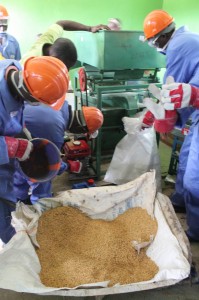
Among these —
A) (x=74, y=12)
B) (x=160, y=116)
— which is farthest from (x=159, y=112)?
(x=74, y=12)

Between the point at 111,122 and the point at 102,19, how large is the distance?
6.62ft

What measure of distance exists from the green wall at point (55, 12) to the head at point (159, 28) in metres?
2.06

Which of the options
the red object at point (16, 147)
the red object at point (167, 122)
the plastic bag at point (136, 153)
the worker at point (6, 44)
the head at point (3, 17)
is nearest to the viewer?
the red object at point (16, 147)

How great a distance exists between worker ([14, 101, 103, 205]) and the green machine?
0.52m

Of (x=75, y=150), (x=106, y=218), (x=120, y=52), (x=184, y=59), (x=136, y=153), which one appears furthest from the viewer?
(x=75, y=150)

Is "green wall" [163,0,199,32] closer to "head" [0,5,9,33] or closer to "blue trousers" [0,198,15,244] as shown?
"head" [0,5,9,33]

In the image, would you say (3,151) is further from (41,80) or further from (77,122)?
(77,122)

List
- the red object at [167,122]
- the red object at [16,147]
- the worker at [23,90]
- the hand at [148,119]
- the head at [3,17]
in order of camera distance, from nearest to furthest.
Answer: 1. the worker at [23,90]
2. the red object at [16,147]
3. the red object at [167,122]
4. the hand at [148,119]
5. the head at [3,17]

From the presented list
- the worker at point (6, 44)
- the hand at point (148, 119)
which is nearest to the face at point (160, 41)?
the hand at point (148, 119)

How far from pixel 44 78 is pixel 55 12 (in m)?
2.89

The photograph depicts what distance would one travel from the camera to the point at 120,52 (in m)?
1.97

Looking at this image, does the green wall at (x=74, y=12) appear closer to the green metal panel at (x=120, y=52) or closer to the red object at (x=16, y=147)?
the green metal panel at (x=120, y=52)

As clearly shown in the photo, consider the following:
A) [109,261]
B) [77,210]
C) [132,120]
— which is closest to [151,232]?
[109,261]

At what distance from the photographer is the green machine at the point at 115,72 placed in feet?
6.42
